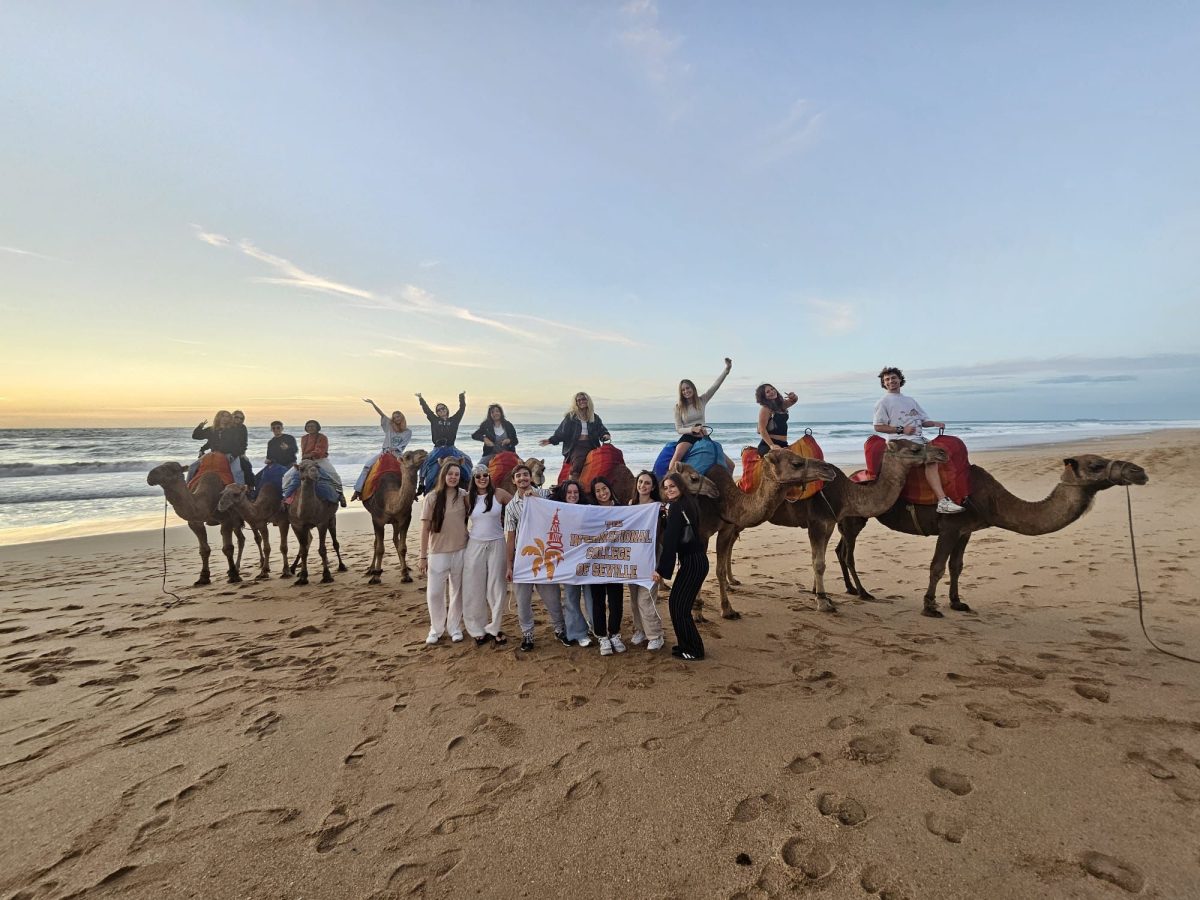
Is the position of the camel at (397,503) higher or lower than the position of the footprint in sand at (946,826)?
higher

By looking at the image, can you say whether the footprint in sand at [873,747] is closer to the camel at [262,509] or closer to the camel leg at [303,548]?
the camel leg at [303,548]

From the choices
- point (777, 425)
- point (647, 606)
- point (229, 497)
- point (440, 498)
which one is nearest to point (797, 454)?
point (777, 425)

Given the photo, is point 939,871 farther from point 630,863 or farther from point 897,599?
point 897,599

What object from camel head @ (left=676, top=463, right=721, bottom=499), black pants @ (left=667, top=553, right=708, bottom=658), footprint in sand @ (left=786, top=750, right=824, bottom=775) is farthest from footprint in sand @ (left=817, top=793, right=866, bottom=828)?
camel head @ (left=676, top=463, right=721, bottom=499)

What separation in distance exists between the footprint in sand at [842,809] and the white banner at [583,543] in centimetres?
253

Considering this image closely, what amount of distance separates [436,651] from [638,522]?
267 centimetres

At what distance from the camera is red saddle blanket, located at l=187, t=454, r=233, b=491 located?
9617 millimetres

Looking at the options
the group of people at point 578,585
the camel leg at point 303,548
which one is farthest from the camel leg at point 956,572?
the camel leg at point 303,548

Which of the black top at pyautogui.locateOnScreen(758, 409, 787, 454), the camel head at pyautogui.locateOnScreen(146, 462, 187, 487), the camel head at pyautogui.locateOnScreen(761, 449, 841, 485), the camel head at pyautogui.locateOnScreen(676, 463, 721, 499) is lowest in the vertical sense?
the camel head at pyautogui.locateOnScreen(146, 462, 187, 487)

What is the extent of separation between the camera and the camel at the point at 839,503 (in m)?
6.59

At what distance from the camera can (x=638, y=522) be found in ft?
18.7

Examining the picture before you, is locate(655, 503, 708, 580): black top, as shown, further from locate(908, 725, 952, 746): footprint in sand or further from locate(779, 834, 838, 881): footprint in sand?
locate(779, 834, 838, 881): footprint in sand

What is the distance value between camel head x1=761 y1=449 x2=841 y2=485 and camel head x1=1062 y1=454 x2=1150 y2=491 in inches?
108

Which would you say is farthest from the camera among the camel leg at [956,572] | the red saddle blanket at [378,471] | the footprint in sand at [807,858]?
the red saddle blanket at [378,471]
